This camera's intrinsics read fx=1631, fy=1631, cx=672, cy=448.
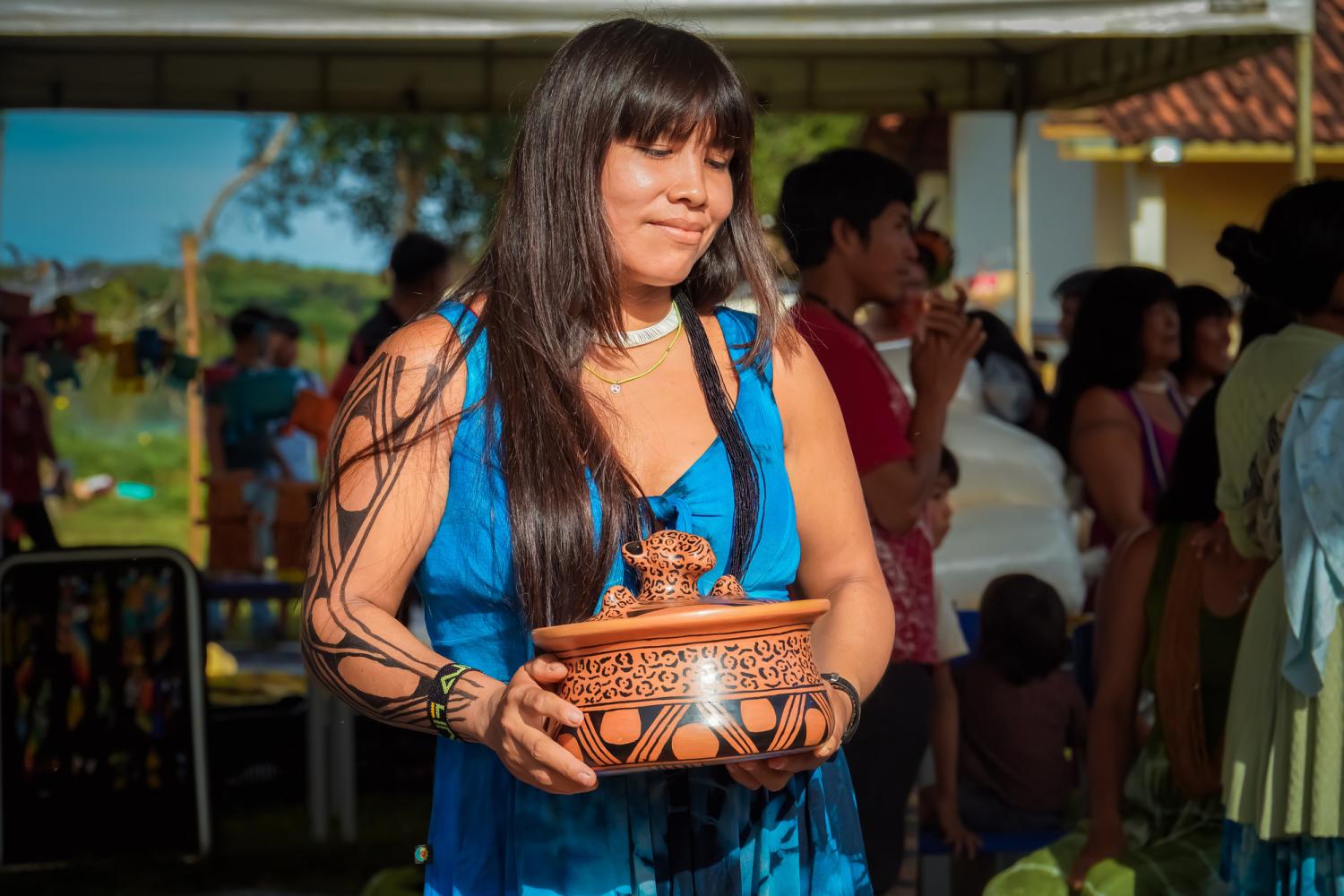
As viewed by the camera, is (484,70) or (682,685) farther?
(484,70)

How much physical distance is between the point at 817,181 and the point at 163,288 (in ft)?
62.1

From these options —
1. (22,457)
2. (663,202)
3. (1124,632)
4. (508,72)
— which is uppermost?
(508,72)

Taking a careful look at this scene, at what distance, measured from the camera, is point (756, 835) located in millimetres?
1813

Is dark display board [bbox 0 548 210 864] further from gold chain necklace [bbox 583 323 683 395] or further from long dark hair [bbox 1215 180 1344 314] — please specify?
gold chain necklace [bbox 583 323 683 395]

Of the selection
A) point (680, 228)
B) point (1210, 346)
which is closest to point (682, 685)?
point (680, 228)

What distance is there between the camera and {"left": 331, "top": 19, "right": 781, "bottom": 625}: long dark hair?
5.72ft

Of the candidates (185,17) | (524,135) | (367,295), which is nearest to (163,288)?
(367,295)

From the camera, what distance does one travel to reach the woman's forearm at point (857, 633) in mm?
1874

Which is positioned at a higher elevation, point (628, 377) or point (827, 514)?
point (628, 377)

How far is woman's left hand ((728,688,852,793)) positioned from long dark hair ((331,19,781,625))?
0.20 m

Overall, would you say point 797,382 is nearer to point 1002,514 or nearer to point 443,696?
point 443,696

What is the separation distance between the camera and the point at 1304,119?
436 cm

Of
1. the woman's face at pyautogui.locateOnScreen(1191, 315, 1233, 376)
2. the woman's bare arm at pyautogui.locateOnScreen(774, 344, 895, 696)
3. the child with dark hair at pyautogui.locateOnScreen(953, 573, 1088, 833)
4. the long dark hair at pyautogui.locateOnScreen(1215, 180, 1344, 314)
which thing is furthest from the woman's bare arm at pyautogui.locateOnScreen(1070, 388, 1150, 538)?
the woman's bare arm at pyautogui.locateOnScreen(774, 344, 895, 696)

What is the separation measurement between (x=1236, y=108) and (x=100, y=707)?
10.8 metres
